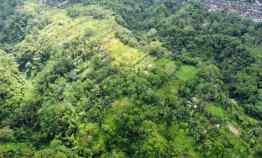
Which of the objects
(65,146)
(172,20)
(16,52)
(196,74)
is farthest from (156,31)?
(65,146)

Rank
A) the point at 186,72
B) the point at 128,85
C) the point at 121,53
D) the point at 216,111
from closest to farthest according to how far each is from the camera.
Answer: the point at 128,85, the point at 216,111, the point at 121,53, the point at 186,72

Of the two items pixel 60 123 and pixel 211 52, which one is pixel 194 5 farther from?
pixel 60 123

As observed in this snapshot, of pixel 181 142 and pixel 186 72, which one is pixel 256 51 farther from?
pixel 181 142

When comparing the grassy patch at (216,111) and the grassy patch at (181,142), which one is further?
the grassy patch at (216,111)

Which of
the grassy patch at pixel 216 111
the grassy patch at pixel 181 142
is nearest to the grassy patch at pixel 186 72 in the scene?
the grassy patch at pixel 216 111

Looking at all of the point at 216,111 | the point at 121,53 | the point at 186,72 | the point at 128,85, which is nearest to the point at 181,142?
the point at 216,111

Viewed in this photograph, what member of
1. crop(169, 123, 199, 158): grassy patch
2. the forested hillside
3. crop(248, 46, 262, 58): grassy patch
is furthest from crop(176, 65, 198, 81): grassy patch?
crop(169, 123, 199, 158): grassy patch

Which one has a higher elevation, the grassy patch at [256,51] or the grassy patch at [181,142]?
the grassy patch at [256,51]

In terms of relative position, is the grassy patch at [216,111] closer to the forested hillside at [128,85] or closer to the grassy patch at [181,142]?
the forested hillside at [128,85]
